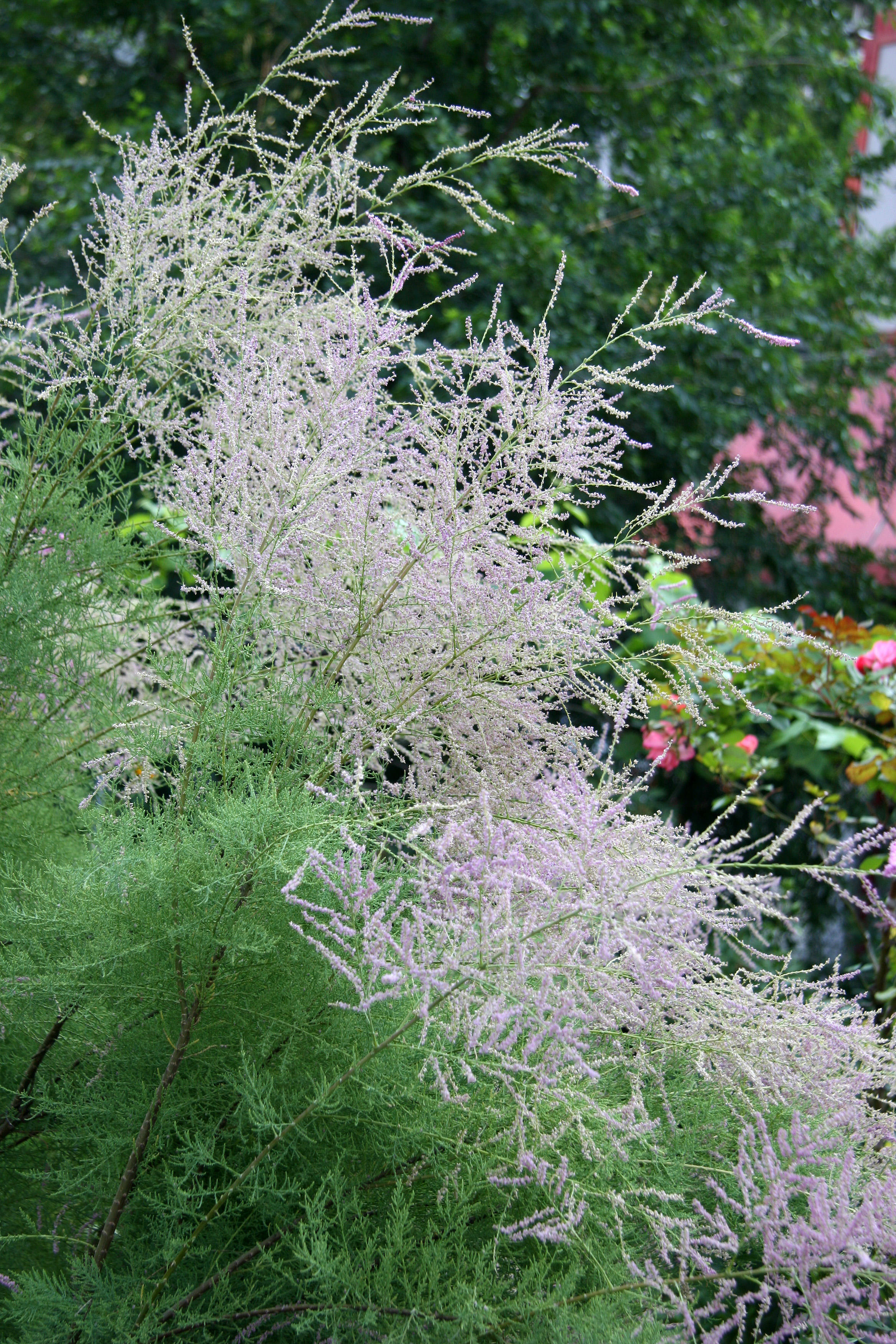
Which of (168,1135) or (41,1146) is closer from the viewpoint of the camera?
(168,1135)

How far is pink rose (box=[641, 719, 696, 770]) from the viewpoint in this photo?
259cm

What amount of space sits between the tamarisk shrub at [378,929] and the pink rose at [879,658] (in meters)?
1.13

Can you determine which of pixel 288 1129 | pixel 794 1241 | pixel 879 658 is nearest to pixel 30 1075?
pixel 288 1129

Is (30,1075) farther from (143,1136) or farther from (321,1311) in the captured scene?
(321,1311)

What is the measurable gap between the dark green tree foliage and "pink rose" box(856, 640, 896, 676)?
3241 millimetres

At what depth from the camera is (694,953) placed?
3.65 ft

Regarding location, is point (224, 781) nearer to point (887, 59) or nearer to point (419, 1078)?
point (419, 1078)

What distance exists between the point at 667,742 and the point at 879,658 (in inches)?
22.2

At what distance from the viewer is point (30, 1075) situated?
136 cm

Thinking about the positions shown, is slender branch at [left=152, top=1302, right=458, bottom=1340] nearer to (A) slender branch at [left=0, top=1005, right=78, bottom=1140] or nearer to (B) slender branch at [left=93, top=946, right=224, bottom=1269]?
(B) slender branch at [left=93, top=946, right=224, bottom=1269]

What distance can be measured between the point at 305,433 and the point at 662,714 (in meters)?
1.32

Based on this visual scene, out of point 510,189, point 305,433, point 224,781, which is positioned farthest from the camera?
point 510,189

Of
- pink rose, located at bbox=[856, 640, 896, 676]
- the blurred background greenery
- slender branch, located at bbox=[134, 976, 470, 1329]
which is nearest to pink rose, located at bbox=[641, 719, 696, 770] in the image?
pink rose, located at bbox=[856, 640, 896, 676]

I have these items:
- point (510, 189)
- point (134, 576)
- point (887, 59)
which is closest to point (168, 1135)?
point (134, 576)
